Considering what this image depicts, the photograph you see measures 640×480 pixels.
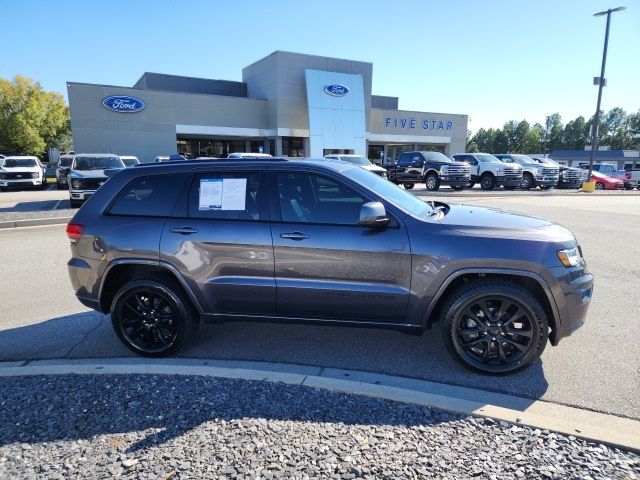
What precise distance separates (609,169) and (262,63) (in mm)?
29526

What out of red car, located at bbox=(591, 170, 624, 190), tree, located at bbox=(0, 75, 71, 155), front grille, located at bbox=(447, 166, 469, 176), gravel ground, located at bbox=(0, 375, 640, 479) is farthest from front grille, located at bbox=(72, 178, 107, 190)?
tree, located at bbox=(0, 75, 71, 155)

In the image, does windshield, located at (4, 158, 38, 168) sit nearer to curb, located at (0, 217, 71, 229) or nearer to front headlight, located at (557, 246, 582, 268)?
curb, located at (0, 217, 71, 229)

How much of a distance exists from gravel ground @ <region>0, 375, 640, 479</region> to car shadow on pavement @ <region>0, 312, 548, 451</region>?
1 centimetres

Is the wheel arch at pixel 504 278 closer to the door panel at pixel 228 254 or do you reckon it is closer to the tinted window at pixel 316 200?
the tinted window at pixel 316 200

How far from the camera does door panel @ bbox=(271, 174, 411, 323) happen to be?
3.44 m

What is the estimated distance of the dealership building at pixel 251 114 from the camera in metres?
31.6

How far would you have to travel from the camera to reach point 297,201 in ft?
12.2

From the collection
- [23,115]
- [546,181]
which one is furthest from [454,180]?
[23,115]

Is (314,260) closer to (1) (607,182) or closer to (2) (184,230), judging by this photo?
(2) (184,230)

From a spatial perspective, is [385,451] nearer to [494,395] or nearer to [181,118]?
[494,395]

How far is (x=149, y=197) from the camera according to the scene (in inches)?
155

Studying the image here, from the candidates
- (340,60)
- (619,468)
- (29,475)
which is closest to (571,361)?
(619,468)

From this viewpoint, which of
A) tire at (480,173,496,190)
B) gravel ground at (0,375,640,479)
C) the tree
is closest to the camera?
gravel ground at (0,375,640,479)

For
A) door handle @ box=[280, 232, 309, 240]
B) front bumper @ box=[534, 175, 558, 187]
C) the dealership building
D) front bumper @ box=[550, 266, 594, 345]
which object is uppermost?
the dealership building
